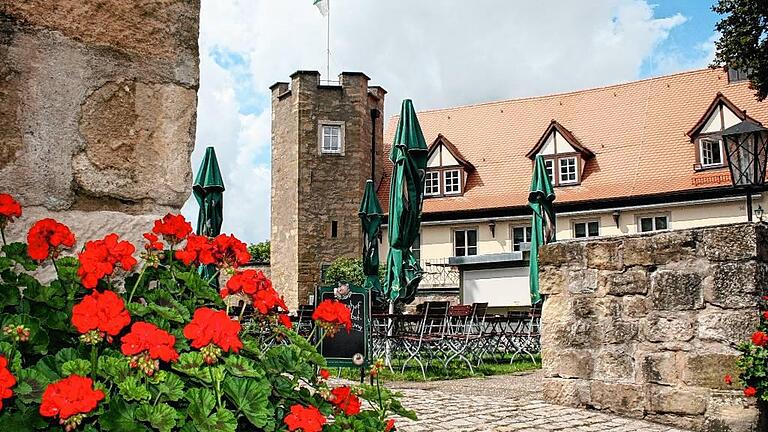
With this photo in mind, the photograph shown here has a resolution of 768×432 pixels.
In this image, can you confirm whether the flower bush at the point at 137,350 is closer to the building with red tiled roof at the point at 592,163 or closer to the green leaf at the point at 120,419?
the green leaf at the point at 120,419

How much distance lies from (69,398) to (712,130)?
1065 inches

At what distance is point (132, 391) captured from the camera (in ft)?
4.70

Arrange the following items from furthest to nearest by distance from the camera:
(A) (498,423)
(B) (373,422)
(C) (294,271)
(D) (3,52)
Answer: (C) (294,271) → (A) (498,423) → (B) (373,422) → (D) (3,52)

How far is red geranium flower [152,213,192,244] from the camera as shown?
1.87 metres

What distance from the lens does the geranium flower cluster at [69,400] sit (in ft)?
4.36

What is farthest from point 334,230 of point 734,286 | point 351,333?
point 734,286

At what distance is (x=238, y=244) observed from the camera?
205cm

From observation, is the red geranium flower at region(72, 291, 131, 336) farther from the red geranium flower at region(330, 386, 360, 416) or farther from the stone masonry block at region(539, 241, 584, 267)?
the stone masonry block at region(539, 241, 584, 267)

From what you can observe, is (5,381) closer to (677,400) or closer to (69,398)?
(69,398)

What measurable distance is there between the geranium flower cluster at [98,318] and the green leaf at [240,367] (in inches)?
8.4

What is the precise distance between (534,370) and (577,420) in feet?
18.9

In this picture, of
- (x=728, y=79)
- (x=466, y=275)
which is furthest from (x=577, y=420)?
(x=728, y=79)

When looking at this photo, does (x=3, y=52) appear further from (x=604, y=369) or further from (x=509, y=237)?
(x=509, y=237)

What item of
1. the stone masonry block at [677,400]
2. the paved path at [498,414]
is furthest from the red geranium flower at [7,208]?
the stone masonry block at [677,400]
